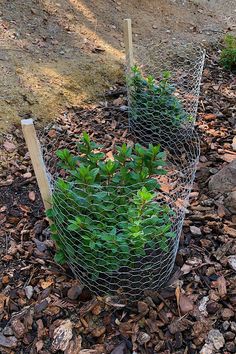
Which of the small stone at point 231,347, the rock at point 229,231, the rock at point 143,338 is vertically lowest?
the rock at point 143,338

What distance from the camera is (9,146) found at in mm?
2898

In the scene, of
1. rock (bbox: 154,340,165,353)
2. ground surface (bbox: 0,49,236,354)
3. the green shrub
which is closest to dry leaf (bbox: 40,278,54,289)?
ground surface (bbox: 0,49,236,354)

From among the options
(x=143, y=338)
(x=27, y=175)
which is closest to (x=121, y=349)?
(x=143, y=338)

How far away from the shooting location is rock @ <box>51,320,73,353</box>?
1782 mm

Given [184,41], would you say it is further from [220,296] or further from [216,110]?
[220,296]

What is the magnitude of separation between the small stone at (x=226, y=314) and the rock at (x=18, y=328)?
3.10 ft

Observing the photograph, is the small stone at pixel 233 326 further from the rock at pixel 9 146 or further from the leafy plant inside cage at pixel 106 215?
the rock at pixel 9 146

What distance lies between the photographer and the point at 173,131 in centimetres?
302

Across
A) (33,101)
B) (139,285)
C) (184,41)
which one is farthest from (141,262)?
(184,41)

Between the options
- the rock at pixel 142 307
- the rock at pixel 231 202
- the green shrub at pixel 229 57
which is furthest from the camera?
the green shrub at pixel 229 57

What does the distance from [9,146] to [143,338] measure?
173 centimetres

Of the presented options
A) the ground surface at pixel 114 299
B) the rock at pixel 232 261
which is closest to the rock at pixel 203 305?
the ground surface at pixel 114 299

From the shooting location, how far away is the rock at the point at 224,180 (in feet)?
8.05

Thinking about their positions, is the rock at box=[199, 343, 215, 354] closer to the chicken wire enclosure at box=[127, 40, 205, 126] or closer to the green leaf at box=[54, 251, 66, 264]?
the green leaf at box=[54, 251, 66, 264]
